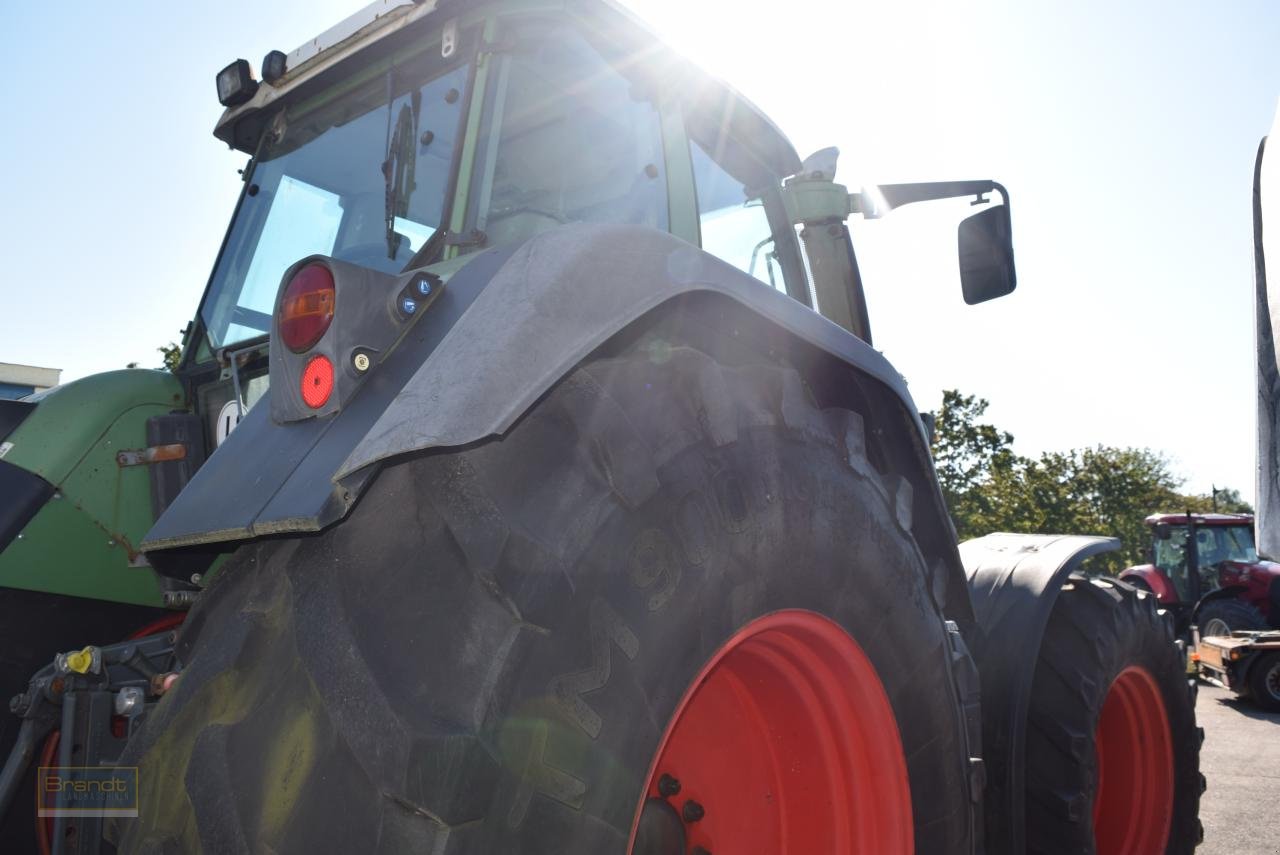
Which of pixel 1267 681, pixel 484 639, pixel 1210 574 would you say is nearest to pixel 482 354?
pixel 484 639

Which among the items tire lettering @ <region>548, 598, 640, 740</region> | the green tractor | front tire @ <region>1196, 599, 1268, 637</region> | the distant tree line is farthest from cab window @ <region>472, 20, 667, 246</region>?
the distant tree line

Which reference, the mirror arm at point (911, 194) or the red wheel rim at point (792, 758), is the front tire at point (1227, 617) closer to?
the mirror arm at point (911, 194)

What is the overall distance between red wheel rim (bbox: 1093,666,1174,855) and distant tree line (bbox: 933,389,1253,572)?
29.5m

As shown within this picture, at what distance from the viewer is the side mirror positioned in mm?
2891

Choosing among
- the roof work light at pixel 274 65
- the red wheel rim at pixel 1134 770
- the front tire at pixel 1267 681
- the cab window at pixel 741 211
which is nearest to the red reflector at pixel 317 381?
the cab window at pixel 741 211

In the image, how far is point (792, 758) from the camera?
1974 millimetres

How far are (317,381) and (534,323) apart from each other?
39 centimetres

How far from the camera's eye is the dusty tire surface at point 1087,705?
103 inches

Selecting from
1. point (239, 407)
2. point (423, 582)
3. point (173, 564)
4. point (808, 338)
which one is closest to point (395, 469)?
point (423, 582)

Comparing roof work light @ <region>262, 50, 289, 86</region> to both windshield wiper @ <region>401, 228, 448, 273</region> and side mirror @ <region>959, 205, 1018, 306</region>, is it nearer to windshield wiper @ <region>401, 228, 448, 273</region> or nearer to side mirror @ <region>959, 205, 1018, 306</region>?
windshield wiper @ <region>401, 228, 448, 273</region>

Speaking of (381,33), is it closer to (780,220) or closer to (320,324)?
(320,324)

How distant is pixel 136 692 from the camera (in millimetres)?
1801

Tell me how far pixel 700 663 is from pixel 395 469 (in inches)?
21.1

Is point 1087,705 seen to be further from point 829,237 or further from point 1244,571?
point 1244,571
